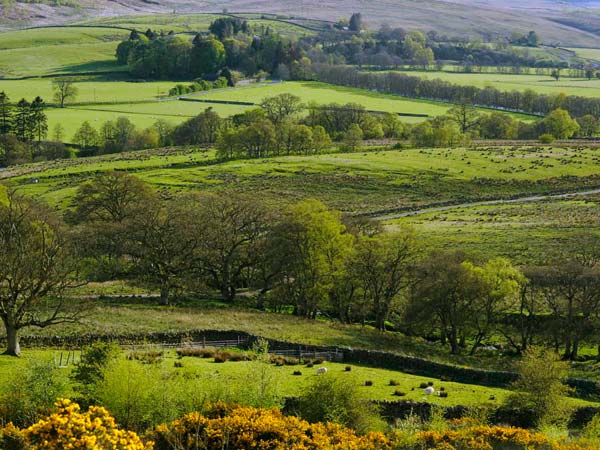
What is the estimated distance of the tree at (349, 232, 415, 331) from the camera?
5609 cm

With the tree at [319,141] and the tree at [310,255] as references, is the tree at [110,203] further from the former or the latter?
the tree at [319,141]

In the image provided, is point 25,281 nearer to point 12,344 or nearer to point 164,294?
point 12,344

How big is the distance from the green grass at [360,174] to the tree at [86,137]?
1622 cm

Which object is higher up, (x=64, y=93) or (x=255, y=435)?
(x=255, y=435)

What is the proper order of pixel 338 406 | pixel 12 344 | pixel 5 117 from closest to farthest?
pixel 338 406
pixel 12 344
pixel 5 117

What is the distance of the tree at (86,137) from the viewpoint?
495ft

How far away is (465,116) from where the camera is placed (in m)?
171

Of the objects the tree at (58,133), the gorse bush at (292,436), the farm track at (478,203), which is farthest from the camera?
the tree at (58,133)

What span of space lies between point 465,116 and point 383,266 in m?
122

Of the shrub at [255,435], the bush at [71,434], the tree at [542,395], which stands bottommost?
the tree at [542,395]

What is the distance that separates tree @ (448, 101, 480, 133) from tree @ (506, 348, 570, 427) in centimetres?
13699

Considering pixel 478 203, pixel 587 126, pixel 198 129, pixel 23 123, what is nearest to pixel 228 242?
pixel 478 203

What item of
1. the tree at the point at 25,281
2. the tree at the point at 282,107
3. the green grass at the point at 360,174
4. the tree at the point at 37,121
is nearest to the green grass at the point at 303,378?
the tree at the point at 25,281

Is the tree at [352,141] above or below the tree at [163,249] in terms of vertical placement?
below
